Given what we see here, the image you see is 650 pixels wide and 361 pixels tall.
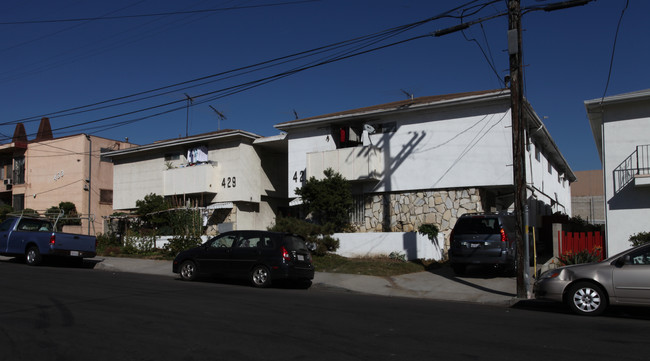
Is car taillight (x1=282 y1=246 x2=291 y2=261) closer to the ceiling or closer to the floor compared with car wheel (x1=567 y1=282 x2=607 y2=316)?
closer to the ceiling

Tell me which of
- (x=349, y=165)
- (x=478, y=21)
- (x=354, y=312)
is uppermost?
(x=478, y=21)

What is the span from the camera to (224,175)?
2608 centimetres

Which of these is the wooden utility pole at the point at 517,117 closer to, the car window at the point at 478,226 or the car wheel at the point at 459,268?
the car window at the point at 478,226

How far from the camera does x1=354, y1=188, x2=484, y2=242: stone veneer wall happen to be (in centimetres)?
1972

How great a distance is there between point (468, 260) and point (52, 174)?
31230 millimetres

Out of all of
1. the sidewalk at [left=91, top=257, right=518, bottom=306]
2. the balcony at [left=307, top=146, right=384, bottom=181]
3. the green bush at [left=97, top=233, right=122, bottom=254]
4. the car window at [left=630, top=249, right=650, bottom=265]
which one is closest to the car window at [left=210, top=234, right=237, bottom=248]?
the sidewalk at [left=91, top=257, right=518, bottom=306]

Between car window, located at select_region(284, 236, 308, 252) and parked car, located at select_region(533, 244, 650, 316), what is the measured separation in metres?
6.54

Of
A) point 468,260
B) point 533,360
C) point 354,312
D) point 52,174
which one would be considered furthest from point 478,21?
point 52,174

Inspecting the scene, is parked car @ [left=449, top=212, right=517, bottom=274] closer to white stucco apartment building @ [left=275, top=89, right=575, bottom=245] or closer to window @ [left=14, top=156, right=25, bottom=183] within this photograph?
white stucco apartment building @ [left=275, top=89, right=575, bottom=245]

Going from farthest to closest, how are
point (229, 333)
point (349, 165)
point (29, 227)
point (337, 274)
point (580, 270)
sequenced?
point (349, 165) → point (29, 227) → point (337, 274) → point (580, 270) → point (229, 333)

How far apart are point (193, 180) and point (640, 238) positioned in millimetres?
19529

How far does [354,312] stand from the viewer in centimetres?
952

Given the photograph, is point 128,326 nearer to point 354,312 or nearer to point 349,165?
point 354,312

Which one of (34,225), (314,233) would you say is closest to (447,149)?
(314,233)
